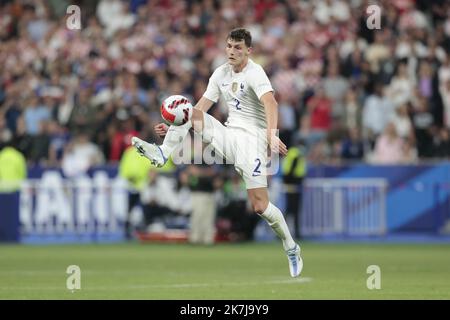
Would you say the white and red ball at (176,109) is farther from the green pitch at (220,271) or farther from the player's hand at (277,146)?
the green pitch at (220,271)

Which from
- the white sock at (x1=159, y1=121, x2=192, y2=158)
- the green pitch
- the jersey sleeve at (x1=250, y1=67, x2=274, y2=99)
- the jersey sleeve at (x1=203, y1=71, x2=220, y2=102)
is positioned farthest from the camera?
the jersey sleeve at (x1=203, y1=71, x2=220, y2=102)

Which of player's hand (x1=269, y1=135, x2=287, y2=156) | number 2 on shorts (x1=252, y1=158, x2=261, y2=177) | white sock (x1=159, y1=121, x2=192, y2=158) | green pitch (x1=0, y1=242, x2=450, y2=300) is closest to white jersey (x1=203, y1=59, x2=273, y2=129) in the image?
number 2 on shorts (x1=252, y1=158, x2=261, y2=177)

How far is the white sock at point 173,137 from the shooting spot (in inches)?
551

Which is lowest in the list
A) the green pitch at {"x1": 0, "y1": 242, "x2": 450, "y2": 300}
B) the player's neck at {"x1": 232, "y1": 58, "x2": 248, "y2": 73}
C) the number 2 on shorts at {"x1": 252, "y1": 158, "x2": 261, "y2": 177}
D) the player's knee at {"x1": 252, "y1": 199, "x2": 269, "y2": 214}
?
the green pitch at {"x1": 0, "y1": 242, "x2": 450, "y2": 300}

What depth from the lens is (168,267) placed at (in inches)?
711

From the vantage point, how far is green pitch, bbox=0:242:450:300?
13.6 metres

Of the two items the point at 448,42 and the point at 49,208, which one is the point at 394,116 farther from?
the point at 49,208

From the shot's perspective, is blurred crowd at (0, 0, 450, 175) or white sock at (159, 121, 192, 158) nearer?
white sock at (159, 121, 192, 158)

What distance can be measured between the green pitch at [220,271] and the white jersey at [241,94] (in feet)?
6.95

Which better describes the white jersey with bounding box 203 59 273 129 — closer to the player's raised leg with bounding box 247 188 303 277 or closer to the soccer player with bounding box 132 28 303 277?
the soccer player with bounding box 132 28 303 277

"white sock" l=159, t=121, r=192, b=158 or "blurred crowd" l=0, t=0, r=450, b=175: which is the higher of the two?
"blurred crowd" l=0, t=0, r=450, b=175

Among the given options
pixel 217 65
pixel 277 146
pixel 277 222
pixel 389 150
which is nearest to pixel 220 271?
pixel 277 222

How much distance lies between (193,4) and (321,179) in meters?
6.87
